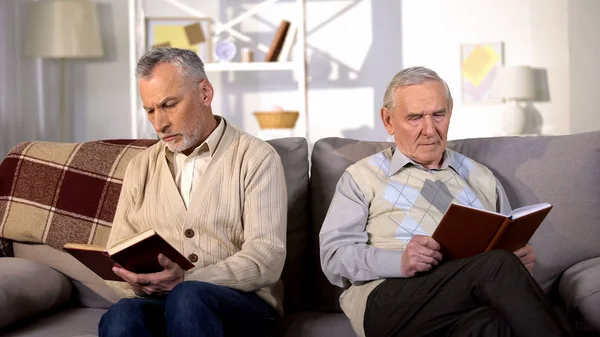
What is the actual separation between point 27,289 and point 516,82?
3709 mm

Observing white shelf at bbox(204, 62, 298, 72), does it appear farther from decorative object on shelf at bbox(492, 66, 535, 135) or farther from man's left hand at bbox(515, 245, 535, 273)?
man's left hand at bbox(515, 245, 535, 273)

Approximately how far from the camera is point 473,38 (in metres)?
5.35

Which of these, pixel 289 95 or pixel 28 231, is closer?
pixel 28 231

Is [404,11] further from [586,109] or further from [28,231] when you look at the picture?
[28,231]

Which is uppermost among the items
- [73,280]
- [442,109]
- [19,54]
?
[19,54]

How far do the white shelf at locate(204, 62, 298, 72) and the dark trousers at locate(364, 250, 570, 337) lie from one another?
121 inches

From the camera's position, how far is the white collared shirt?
211 cm

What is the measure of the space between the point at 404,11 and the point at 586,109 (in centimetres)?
136

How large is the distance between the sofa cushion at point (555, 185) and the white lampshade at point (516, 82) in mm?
2847

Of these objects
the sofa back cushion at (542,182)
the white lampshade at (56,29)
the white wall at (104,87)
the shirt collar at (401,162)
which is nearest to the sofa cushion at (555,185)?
the sofa back cushion at (542,182)

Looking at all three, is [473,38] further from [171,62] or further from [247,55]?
[171,62]

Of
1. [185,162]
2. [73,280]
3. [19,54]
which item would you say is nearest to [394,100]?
[185,162]

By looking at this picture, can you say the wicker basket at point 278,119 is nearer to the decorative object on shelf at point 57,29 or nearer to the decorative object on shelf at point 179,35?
the decorative object on shelf at point 179,35

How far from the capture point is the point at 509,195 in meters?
2.20
